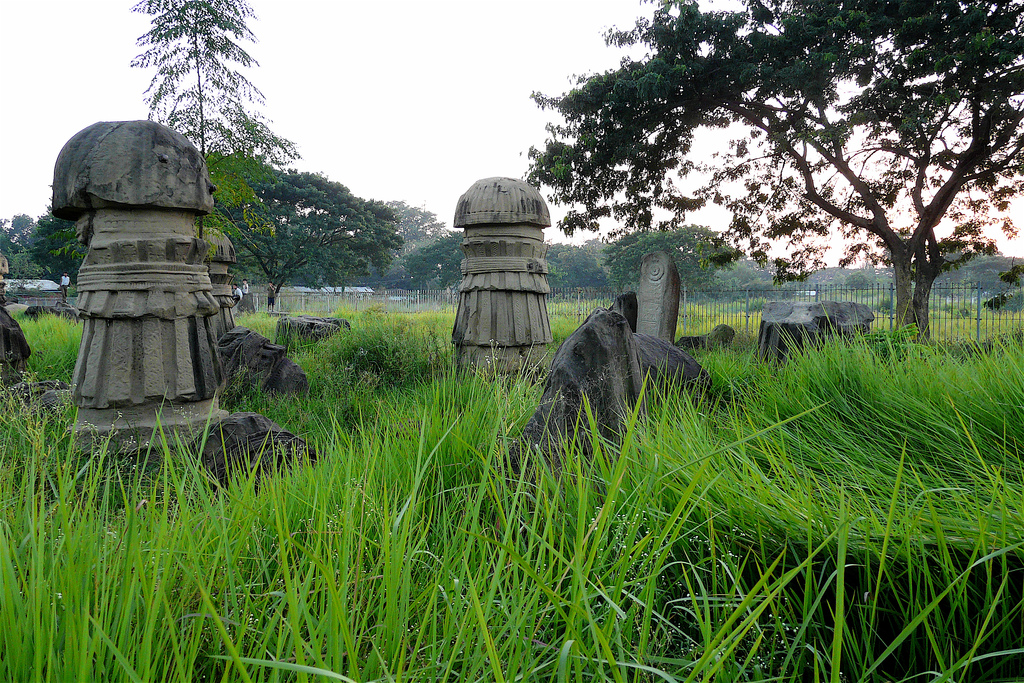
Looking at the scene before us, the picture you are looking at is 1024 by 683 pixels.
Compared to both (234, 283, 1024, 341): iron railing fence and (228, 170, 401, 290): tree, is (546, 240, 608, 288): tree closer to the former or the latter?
(228, 170, 401, 290): tree

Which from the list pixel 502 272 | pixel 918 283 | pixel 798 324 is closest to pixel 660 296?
pixel 798 324

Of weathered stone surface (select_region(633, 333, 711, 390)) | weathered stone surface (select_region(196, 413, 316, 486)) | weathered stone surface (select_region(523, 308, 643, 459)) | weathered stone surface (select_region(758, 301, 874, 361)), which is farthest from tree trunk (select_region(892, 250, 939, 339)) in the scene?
weathered stone surface (select_region(196, 413, 316, 486))

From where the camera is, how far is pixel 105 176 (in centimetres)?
258

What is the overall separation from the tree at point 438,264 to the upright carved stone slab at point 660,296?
42.6 meters

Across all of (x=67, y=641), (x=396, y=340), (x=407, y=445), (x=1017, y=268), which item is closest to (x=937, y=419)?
(x=407, y=445)

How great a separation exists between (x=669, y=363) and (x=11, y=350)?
499 centimetres

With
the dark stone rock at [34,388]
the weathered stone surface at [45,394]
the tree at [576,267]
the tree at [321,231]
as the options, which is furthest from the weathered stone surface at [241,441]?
the tree at [576,267]

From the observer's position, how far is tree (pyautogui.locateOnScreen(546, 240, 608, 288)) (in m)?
58.7

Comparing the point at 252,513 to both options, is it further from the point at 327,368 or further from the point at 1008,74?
the point at 1008,74

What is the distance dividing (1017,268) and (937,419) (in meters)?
12.7

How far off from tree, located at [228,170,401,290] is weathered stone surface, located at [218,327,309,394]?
3025cm

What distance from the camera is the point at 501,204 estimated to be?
164 inches

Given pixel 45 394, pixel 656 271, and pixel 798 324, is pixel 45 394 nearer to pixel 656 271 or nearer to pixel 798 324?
pixel 798 324

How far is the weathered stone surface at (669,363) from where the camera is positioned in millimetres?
3299
